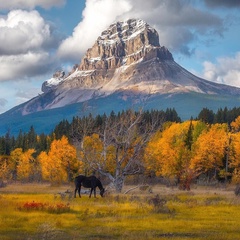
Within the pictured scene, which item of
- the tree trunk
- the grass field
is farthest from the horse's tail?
the grass field

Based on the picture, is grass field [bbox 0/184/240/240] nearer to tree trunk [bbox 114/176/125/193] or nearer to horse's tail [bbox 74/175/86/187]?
horse's tail [bbox 74/175/86/187]

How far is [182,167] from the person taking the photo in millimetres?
76625

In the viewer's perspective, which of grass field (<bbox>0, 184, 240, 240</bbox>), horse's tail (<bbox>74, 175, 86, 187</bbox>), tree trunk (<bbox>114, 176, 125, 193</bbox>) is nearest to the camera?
grass field (<bbox>0, 184, 240, 240</bbox>)

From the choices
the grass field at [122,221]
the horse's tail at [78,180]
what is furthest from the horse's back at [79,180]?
Answer: the grass field at [122,221]

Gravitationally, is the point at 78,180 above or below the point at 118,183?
above

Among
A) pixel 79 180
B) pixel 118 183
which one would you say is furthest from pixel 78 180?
pixel 118 183

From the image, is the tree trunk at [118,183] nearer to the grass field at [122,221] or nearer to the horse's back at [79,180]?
the horse's back at [79,180]

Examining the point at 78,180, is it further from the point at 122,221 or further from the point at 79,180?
the point at 122,221

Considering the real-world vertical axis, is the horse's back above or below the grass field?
above

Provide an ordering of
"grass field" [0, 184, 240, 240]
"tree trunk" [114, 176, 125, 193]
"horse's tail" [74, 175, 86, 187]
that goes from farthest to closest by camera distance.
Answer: "tree trunk" [114, 176, 125, 193] → "horse's tail" [74, 175, 86, 187] → "grass field" [0, 184, 240, 240]

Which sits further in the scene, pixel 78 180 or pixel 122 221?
pixel 78 180

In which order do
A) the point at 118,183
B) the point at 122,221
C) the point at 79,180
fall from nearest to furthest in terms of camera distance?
the point at 122,221
the point at 79,180
the point at 118,183

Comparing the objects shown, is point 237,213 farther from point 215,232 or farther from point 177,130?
point 177,130

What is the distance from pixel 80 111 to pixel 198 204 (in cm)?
2101
